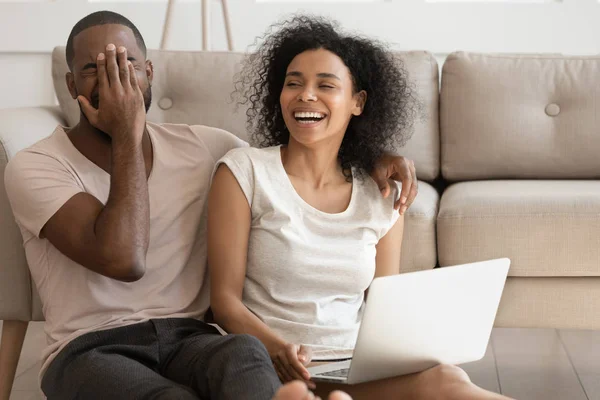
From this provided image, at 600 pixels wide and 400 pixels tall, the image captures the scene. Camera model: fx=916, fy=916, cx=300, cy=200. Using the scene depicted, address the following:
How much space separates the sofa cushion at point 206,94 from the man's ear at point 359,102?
0.71 meters

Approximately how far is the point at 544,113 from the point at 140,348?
5.16ft

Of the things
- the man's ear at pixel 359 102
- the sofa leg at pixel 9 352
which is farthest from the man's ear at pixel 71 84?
the sofa leg at pixel 9 352

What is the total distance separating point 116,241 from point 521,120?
1482 millimetres

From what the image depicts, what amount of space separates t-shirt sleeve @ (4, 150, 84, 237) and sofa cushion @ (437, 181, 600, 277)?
945mm

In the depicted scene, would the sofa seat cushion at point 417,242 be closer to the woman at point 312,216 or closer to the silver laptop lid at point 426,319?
the woman at point 312,216

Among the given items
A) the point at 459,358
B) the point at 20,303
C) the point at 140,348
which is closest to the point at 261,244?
the point at 140,348

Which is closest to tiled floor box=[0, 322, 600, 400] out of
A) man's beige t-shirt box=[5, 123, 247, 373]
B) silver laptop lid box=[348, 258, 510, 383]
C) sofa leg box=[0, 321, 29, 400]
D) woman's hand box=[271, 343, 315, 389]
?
sofa leg box=[0, 321, 29, 400]

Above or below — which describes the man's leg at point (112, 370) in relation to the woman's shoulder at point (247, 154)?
below

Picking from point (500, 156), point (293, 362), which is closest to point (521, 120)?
point (500, 156)

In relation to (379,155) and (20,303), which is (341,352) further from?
(20,303)

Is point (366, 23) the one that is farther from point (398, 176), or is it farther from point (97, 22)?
point (97, 22)

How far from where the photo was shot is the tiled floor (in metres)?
2.43

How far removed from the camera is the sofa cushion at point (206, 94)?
8.40 feet

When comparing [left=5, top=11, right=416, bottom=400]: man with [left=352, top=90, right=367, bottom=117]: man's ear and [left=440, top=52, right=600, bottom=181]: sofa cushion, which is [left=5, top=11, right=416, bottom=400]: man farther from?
[left=440, top=52, right=600, bottom=181]: sofa cushion
